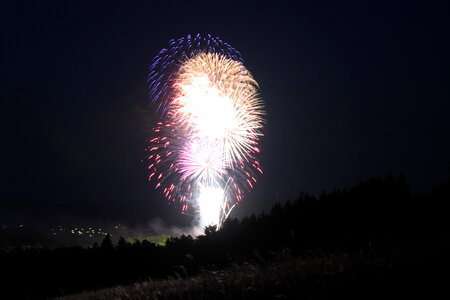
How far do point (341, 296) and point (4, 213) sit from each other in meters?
73.3

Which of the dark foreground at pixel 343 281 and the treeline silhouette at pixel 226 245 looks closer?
the dark foreground at pixel 343 281

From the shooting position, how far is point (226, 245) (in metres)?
21.6

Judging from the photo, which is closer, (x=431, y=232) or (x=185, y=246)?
(x=431, y=232)

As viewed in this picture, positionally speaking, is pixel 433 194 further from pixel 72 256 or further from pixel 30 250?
pixel 30 250

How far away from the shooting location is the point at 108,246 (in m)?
21.9

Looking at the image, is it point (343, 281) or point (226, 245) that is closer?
point (343, 281)

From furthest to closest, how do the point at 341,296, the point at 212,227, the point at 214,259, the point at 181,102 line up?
the point at 181,102
the point at 212,227
the point at 214,259
the point at 341,296

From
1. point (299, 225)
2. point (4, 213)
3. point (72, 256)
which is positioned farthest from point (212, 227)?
point (4, 213)

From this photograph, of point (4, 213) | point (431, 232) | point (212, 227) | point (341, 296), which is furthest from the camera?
point (4, 213)

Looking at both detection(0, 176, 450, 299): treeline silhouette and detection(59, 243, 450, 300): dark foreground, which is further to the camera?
detection(0, 176, 450, 299): treeline silhouette

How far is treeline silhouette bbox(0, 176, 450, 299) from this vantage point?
63.1ft

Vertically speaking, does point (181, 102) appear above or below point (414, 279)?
above

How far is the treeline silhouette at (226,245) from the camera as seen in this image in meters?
19.2

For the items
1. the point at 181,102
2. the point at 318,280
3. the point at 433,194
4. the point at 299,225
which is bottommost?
the point at 318,280
